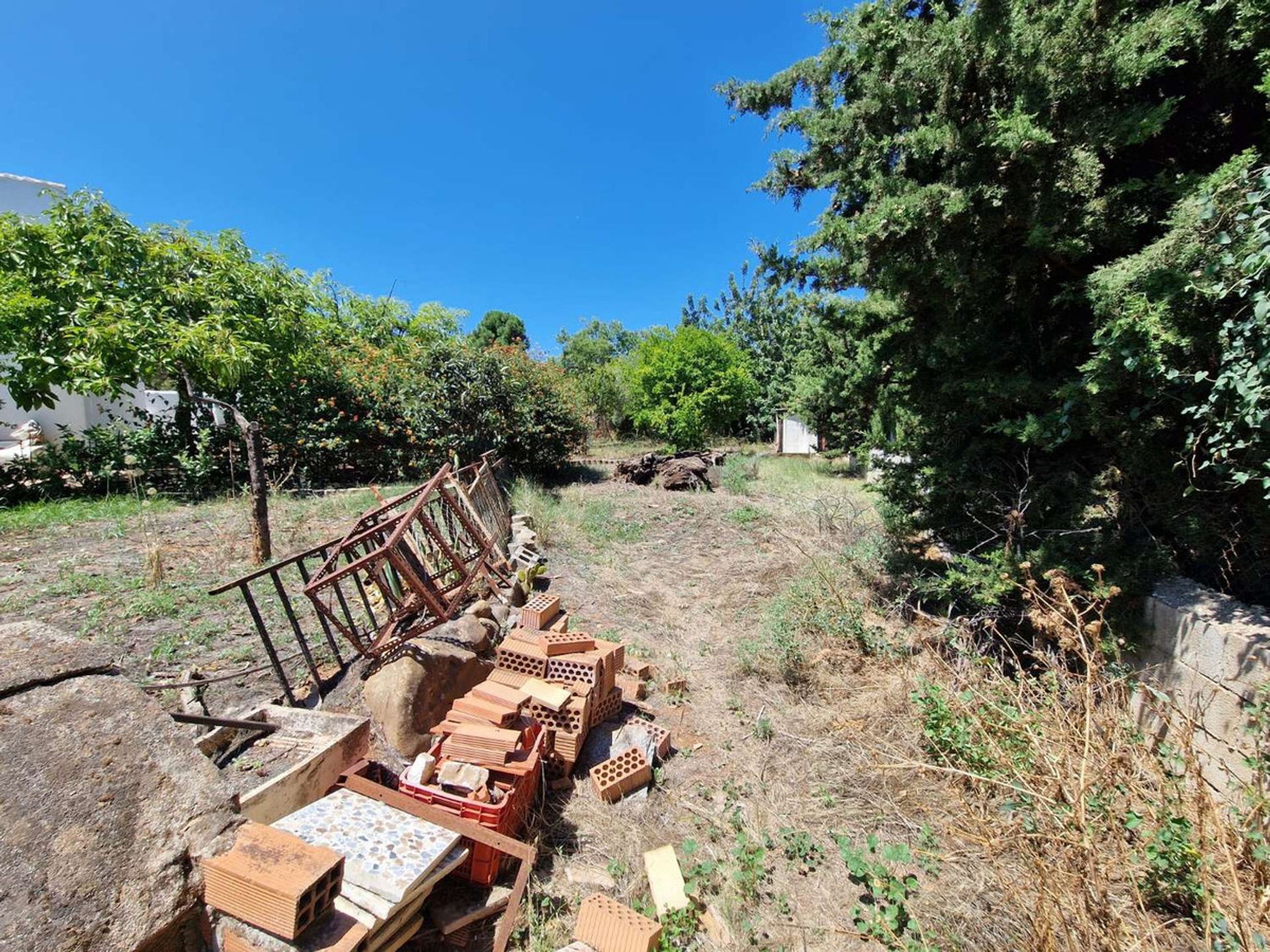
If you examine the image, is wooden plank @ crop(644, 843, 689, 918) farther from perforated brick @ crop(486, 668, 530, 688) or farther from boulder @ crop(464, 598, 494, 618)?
boulder @ crop(464, 598, 494, 618)

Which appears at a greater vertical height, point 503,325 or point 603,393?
point 503,325

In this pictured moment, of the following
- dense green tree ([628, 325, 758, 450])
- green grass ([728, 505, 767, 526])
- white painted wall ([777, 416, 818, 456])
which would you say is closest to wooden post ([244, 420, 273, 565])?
green grass ([728, 505, 767, 526])

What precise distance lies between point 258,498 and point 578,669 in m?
3.82

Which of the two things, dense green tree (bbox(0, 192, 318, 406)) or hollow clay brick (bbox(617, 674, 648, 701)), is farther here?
dense green tree (bbox(0, 192, 318, 406))

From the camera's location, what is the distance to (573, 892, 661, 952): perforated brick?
76.1 inches

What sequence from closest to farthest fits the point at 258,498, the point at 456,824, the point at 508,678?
the point at 456,824 → the point at 508,678 → the point at 258,498

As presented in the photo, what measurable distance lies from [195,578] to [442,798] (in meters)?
4.07

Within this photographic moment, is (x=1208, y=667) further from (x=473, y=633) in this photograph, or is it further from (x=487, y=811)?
(x=473, y=633)

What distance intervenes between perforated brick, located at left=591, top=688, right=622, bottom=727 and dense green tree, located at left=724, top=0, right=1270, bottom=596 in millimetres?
2779

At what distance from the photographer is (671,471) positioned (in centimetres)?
1088

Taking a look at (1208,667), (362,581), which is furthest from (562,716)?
(1208,667)

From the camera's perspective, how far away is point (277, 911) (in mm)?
1402

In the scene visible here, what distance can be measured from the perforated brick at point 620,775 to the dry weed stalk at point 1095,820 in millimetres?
1516

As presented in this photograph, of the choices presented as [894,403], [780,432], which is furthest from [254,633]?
[780,432]
